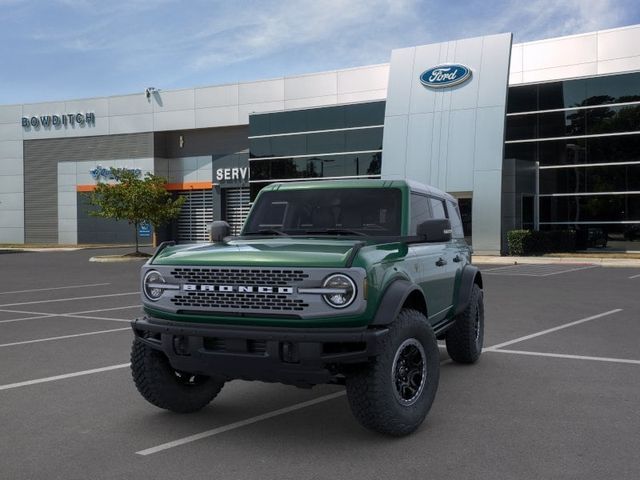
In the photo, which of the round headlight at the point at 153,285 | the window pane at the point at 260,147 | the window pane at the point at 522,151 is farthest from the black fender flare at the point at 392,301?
the window pane at the point at 260,147

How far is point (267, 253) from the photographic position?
4.72m

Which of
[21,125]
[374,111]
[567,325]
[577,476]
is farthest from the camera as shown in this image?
[21,125]

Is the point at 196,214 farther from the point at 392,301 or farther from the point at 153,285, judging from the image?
the point at 392,301

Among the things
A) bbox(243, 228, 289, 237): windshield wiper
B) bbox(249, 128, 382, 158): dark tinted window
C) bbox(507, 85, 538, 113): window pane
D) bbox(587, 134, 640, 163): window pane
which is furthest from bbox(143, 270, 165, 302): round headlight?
bbox(249, 128, 382, 158): dark tinted window

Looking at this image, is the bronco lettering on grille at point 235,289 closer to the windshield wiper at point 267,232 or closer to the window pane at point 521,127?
the windshield wiper at point 267,232

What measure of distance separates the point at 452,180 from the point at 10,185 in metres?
35.0

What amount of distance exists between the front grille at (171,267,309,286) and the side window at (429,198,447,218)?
2.59m

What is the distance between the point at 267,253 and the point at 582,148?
28.8 metres

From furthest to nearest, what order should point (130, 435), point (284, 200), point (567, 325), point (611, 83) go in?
point (611, 83)
point (567, 325)
point (284, 200)
point (130, 435)

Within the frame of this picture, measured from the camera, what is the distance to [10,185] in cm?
5059

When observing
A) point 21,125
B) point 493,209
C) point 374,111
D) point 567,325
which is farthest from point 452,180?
point 21,125

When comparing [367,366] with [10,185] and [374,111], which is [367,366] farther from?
[10,185]

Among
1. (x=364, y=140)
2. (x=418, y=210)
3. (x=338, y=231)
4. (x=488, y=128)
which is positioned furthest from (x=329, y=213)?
(x=364, y=140)

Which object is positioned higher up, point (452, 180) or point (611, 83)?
point (611, 83)
